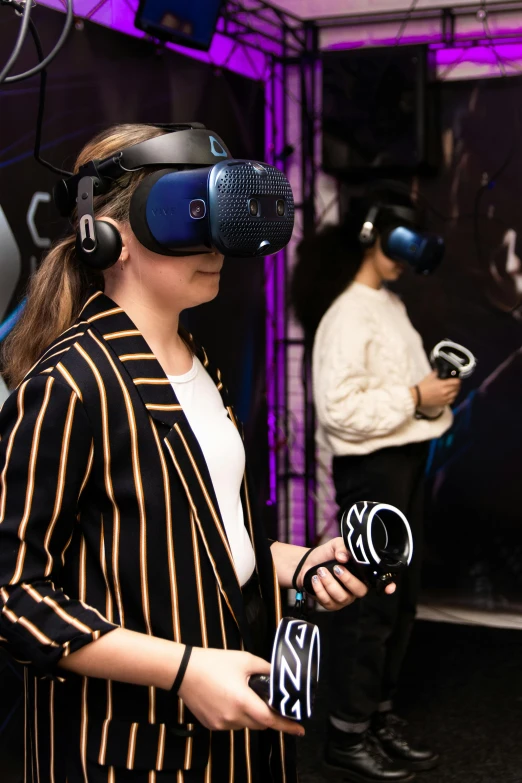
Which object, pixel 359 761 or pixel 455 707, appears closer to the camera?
pixel 359 761

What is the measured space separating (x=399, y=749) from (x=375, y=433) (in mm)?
962

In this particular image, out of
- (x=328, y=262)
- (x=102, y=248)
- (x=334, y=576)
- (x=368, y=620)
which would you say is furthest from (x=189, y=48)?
(x=334, y=576)

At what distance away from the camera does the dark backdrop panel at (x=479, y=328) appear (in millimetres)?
3654

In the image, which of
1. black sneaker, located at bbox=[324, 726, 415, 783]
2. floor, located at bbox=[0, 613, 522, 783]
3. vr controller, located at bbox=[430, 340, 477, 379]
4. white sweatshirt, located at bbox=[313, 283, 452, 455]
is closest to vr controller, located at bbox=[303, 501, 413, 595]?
floor, located at bbox=[0, 613, 522, 783]

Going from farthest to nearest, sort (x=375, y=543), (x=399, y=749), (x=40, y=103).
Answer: (x=399, y=749), (x=40, y=103), (x=375, y=543)

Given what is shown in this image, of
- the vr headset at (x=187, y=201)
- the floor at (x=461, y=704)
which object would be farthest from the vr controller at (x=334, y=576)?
the floor at (x=461, y=704)

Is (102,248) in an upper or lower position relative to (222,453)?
upper

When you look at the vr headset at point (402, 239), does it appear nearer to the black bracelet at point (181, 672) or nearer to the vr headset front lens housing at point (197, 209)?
the vr headset front lens housing at point (197, 209)

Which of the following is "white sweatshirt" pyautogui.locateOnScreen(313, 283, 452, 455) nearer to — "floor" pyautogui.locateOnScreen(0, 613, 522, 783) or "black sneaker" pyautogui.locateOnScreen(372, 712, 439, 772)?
"black sneaker" pyautogui.locateOnScreen(372, 712, 439, 772)

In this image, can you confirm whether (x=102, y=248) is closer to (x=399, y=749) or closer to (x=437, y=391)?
(x=437, y=391)

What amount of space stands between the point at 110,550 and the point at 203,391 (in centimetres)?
31

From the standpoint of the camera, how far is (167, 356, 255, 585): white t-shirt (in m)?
1.21

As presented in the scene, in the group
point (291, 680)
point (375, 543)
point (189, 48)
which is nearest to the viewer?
point (291, 680)

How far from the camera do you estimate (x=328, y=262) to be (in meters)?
2.92
